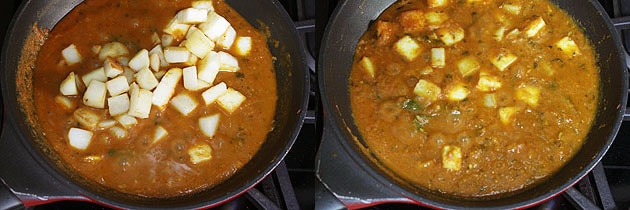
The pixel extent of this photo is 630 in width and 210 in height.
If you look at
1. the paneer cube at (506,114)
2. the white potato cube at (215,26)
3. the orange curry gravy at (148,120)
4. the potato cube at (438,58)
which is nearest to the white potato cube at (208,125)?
the orange curry gravy at (148,120)

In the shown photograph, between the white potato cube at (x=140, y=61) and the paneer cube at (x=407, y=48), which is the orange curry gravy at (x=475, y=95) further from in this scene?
the white potato cube at (x=140, y=61)

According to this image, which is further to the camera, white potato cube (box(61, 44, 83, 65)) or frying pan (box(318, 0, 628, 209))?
white potato cube (box(61, 44, 83, 65))

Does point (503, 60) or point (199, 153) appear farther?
point (503, 60)

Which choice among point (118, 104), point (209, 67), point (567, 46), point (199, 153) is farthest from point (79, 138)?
point (567, 46)

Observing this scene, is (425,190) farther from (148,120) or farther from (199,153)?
(148,120)

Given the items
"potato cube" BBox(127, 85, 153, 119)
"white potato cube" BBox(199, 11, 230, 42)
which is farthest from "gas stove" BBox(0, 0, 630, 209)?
"potato cube" BBox(127, 85, 153, 119)

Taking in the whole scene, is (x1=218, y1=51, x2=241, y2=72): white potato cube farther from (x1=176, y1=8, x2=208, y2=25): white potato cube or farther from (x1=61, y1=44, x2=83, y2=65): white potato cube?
(x1=61, y1=44, x2=83, y2=65): white potato cube

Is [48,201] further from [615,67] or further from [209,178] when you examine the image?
[615,67]
